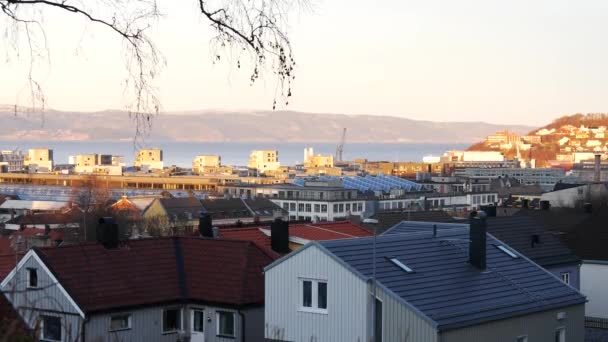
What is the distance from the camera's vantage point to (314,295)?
58.2 feet

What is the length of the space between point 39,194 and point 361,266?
112 m

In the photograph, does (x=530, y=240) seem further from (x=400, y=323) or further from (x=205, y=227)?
(x=400, y=323)

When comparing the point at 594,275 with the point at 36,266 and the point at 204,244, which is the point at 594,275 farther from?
the point at 36,266

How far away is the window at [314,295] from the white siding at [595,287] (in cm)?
1255

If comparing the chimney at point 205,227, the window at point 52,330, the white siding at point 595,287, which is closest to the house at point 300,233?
the chimney at point 205,227

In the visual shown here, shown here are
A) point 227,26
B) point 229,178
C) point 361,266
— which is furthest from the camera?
point 229,178

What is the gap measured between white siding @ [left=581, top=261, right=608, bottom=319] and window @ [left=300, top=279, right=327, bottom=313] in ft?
41.2

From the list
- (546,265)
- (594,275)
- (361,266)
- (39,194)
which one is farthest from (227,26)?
(39,194)

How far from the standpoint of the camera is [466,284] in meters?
17.8

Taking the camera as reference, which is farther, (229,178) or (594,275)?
(229,178)

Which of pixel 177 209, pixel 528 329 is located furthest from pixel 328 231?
pixel 177 209

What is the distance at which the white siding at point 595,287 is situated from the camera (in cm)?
2817

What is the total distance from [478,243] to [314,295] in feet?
9.98

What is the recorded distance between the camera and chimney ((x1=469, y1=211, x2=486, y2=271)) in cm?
1862
